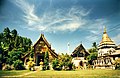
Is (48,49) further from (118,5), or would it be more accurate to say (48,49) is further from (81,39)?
(118,5)

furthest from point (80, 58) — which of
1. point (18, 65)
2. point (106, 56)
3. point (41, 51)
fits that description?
point (18, 65)

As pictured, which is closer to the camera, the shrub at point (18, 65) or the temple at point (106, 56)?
the shrub at point (18, 65)

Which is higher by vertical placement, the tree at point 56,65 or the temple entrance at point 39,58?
the temple entrance at point 39,58

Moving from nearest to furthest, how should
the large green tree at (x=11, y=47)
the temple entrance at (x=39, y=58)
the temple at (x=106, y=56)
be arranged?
1. the large green tree at (x=11, y=47)
2. the temple at (x=106, y=56)
3. the temple entrance at (x=39, y=58)

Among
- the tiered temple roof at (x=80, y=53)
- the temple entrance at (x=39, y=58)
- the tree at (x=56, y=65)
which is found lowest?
the tree at (x=56, y=65)

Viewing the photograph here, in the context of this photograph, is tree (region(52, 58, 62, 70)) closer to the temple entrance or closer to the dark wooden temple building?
the dark wooden temple building

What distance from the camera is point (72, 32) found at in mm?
7527

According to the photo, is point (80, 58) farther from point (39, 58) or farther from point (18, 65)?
point (18, 65)

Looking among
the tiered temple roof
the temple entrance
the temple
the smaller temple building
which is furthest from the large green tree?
the temple

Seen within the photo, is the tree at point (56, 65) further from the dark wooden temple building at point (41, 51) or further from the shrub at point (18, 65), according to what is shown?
the shrub at point (18, 65)

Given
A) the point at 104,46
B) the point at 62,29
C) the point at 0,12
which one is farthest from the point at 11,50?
the point at 104,46

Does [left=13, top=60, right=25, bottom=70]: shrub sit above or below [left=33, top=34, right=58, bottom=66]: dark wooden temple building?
below

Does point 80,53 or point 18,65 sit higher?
point 80,53

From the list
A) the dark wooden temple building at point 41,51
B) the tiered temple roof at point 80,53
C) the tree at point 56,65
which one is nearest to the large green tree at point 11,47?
the dark wooden temple building at point 41,51
